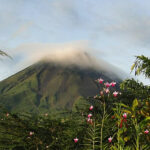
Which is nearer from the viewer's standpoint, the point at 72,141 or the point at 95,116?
the point at 72,141

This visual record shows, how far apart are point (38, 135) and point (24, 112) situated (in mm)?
604

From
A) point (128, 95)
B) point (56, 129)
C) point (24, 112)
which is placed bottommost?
point (56, 129)

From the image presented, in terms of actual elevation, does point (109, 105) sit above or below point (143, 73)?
below

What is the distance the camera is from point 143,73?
9352 mm

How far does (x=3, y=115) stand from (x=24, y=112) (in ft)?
1.80

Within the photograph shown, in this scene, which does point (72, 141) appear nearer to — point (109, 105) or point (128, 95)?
point (109, 105)

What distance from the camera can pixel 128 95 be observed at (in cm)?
628

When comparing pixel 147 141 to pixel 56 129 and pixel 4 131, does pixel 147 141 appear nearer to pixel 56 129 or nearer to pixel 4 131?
pixel 56 129

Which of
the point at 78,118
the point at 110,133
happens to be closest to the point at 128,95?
the point at 78,118

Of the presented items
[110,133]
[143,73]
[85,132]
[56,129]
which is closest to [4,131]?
[56,129]

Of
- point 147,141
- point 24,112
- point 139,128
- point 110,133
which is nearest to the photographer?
point 139,128

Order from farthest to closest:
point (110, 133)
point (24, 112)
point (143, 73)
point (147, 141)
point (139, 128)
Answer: point (143, 73) → point (24, 112) → point (110, 133) → point (147, 141) → point (139, 128)

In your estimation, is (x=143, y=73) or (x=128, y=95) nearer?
(x=128, y=95)

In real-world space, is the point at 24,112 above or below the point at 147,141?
above
